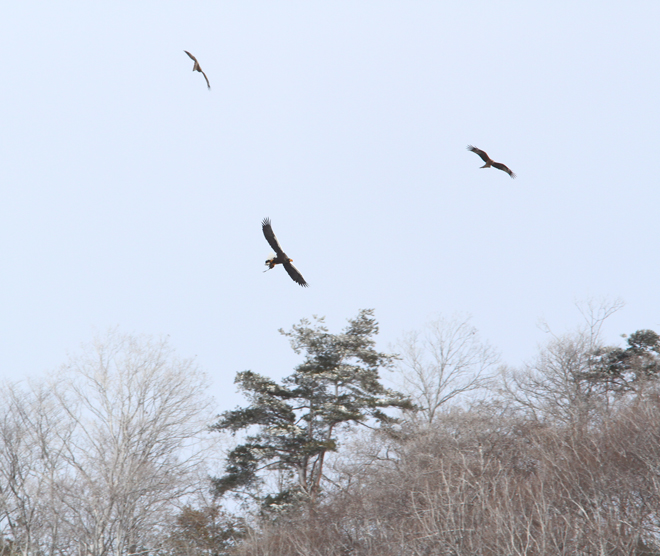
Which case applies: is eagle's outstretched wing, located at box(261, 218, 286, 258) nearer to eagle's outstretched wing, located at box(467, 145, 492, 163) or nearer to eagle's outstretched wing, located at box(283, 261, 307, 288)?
eagle's outstretched wing, located at box(283, 261, 307, 288)

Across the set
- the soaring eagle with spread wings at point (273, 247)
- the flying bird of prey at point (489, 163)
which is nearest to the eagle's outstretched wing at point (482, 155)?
the flying bird of prey at point (489, 163)

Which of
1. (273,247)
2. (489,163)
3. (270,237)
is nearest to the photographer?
(489,163)

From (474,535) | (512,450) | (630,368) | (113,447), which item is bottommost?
(474,535)

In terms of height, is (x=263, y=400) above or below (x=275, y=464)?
above

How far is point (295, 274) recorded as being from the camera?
600 inches

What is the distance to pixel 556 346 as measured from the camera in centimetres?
3778

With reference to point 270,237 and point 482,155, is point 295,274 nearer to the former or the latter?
point 270,237

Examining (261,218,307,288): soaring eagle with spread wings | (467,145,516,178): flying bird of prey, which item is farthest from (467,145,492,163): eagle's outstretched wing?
(261,218,307,288): soaring eagle with spread wings

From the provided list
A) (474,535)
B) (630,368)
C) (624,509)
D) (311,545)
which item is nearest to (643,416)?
(624,509)

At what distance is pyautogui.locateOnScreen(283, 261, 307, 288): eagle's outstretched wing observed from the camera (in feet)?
48.4

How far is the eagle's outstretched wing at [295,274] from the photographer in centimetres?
1474

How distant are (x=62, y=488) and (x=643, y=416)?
21.6 m

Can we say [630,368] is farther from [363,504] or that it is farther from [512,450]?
[363,504]

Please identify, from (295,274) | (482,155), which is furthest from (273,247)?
(482,155)
